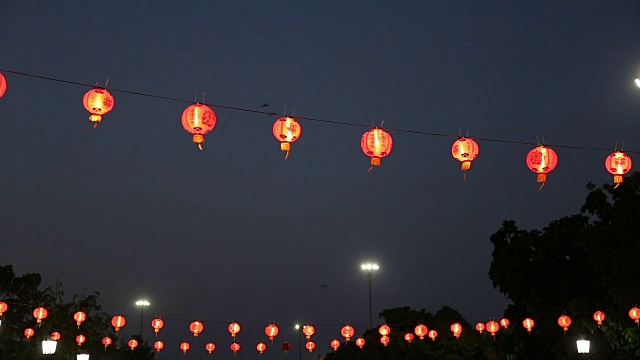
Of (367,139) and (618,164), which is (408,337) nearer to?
(618,164)

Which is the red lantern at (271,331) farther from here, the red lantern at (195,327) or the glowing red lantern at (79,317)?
the glowing red lantern at (79,317)

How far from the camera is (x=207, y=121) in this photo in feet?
39.1

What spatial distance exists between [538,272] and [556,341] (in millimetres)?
2519

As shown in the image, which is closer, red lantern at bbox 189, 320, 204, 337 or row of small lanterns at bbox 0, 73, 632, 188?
row of small lanterns at bbox 0, 73, 632, 188

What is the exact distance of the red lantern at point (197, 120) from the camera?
1180 cm

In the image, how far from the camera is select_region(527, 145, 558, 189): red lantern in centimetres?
1355

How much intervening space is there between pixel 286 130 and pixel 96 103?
10.0ft

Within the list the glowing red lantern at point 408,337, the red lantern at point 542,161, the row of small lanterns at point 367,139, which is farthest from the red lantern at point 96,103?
the glowing red lantern at point 408,337

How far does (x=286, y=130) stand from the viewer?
1243cm

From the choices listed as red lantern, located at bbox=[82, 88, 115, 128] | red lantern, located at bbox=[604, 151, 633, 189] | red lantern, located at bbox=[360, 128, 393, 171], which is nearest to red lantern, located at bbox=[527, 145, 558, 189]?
red lantern, located at bbox=[604, 151, 633, 189]

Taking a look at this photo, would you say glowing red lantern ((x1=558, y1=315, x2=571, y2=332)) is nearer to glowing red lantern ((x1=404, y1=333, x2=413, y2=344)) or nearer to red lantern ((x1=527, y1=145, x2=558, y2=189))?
red lantern ((x1=527, y1=145, x2=558, y2=189))

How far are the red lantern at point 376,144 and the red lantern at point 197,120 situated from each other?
2695 mm

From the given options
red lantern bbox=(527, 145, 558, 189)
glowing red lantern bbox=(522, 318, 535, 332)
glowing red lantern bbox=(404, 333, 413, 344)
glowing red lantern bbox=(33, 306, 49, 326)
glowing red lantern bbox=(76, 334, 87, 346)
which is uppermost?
red lantern bbox=(527, 145, 558, 189)

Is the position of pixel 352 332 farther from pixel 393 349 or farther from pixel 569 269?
pixel 569 269
